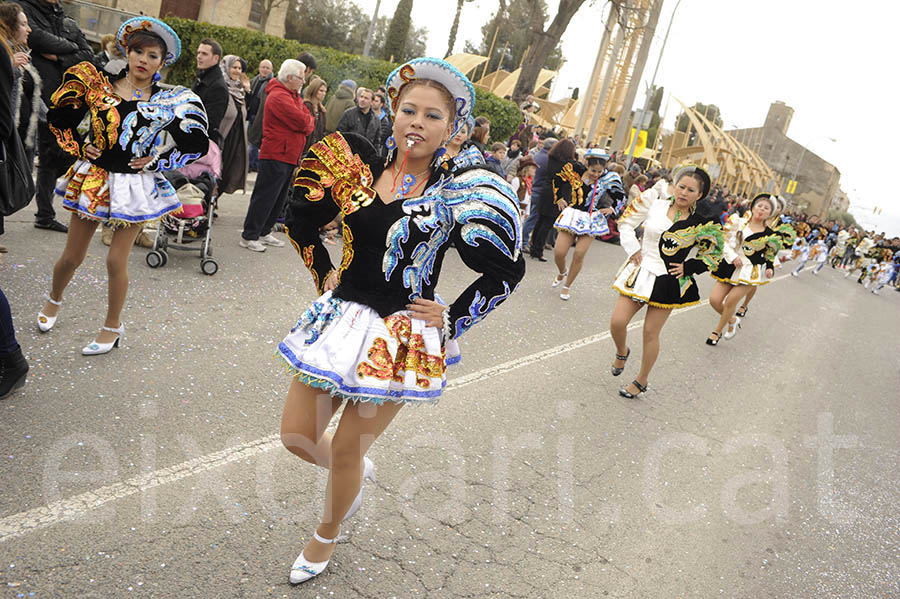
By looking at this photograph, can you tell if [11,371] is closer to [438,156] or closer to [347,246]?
[347,246]

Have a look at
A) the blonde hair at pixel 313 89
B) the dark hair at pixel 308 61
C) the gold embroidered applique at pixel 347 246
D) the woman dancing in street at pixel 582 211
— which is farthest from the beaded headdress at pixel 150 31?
the woman dancing in street at pixel 582 211

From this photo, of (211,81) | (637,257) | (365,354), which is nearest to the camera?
(365,354)

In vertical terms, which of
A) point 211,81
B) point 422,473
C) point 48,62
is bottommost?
point 422,473

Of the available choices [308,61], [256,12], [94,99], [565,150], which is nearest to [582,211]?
[565,150]

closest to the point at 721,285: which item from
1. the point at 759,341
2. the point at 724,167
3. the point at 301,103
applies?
the point at 759,341

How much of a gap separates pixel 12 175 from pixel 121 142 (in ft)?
2.50

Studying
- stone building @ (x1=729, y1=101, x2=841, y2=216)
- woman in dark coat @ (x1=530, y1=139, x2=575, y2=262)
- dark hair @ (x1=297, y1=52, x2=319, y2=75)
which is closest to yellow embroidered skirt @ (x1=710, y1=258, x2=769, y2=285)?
woman in dark coat @ (x1=530, y1=139, x2=575, y2=262)

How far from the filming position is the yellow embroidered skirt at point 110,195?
167 inches

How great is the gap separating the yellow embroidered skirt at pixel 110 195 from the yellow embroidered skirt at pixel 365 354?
2234 mm

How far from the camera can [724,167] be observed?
49.4m

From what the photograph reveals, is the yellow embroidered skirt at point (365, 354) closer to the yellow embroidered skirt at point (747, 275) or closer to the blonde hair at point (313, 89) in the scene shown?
the blonde hair at point (313, 89)

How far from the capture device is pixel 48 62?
7.08 m

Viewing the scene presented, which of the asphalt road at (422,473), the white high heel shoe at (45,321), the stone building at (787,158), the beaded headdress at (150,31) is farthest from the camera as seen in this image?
the stone building at (787,158)

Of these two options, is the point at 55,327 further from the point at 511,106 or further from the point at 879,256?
the point at 879,256
